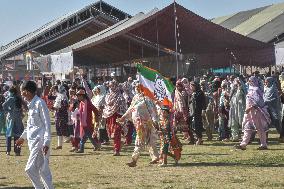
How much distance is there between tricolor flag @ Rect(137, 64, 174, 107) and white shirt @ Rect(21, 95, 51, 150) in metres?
3.60

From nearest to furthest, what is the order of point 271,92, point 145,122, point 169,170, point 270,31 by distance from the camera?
1. point 169,170
2. point 145,122
3. point 271,92
4. point 270,31

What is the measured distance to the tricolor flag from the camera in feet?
36.1

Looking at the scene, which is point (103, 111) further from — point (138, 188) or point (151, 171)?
point (138, 188)

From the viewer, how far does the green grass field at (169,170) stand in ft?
29.7

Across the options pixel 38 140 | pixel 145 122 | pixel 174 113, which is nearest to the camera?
pixel 38 140

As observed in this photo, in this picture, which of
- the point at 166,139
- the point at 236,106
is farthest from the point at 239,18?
the point at 166,139

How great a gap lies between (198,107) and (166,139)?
425 cm

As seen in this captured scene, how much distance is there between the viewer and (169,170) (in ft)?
34.4

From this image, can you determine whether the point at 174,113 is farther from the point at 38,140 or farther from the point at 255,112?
the point at 38,140

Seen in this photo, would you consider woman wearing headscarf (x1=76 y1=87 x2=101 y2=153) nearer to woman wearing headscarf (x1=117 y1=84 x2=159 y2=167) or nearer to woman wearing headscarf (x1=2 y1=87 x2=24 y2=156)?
woman wearing headscarf (x1=2 y1=87 x2=24 y2=156)

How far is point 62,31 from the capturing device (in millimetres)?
39938

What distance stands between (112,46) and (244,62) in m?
5.91

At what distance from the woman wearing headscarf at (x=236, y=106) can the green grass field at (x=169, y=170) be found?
134cm

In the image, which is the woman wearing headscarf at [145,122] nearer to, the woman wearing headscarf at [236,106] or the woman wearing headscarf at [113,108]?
the woman wearing headscarf at [113,108]
